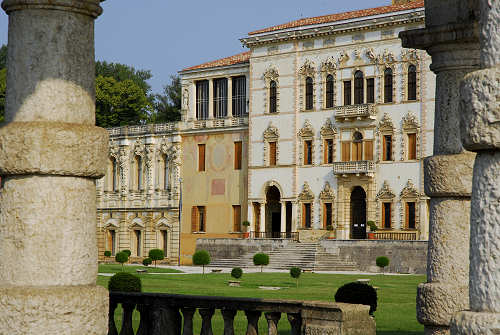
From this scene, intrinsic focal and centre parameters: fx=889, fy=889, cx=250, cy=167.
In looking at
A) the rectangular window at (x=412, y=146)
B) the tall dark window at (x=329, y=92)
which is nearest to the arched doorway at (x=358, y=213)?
the rectangular window at (x=412, y=146)

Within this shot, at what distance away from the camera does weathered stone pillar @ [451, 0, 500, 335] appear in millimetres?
2924

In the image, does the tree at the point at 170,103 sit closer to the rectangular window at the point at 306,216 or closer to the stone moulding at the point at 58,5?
the rectangular window at the point at 306,216

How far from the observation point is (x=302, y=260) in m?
40.7

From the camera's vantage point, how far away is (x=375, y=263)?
3956 centimetres

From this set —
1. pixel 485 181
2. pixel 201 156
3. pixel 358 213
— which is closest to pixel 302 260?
pixel 358 213

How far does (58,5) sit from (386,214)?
39283 millimetres

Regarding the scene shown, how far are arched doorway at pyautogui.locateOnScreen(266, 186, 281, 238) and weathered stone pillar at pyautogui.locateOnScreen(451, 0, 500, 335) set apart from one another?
1748 inches

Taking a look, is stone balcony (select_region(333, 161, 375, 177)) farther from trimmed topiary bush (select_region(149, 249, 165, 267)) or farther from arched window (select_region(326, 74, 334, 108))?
trimmed topiary bush (select_region(149, 249, 165, 267))

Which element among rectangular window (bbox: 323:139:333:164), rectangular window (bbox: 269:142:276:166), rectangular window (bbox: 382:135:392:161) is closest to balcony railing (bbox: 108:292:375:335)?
rectangular window (bbox: 382:135:392:161)

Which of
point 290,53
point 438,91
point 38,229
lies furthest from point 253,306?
point 290,53

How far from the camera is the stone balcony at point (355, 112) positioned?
1690 inches

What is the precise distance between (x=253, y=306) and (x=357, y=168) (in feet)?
120

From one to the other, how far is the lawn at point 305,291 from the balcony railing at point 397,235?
930 centimetres

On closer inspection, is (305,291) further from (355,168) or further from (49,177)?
(49,177)
